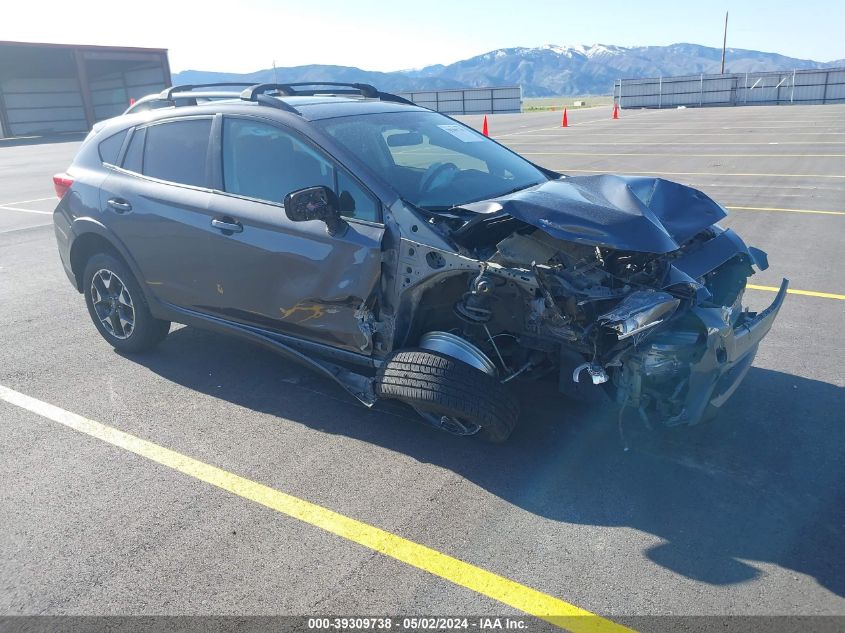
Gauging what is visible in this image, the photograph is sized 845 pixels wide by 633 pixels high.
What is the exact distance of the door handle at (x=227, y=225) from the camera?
432 centimetres

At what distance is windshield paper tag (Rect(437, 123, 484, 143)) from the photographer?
16.3 feet

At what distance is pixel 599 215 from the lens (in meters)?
3.58

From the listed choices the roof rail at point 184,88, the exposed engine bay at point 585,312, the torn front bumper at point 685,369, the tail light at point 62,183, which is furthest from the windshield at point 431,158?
the tail light at point 62,183

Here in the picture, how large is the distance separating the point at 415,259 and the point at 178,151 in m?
2.10

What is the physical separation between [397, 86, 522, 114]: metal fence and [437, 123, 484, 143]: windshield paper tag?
3721 cm

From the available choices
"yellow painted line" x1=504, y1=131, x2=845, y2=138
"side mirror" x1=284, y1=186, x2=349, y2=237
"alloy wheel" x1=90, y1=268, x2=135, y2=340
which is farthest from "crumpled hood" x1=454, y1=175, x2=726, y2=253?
"yellow painted line" x1=504, y1=131, x2=845, y2=138

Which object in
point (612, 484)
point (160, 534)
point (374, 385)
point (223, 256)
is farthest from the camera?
point (223, 256)

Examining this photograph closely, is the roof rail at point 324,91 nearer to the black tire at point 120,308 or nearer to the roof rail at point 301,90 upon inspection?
the roof rail at point 301,90

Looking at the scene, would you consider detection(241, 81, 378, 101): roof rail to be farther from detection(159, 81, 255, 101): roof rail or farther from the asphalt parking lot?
the asphalt parking lot

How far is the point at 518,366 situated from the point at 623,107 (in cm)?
4395

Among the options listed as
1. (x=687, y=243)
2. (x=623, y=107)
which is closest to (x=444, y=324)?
(x=687, y=243)

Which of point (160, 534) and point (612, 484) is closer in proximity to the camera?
point (160, 534)

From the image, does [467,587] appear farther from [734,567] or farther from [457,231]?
[457,231]

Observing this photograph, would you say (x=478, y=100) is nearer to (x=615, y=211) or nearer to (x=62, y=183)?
(x=62, y=183)
